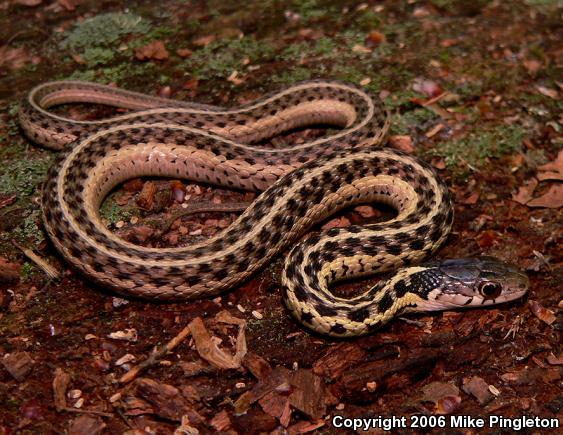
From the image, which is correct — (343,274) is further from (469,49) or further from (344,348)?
(469,49)

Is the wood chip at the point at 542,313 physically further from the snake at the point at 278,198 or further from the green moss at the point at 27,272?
the green moss at the point at 27,272

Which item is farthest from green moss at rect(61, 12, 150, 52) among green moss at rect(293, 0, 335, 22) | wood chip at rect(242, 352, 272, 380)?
wood chip at rect(242, 352, 272, 380)

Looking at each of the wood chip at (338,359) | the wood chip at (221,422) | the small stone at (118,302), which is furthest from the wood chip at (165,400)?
the wood chip at (338,359)

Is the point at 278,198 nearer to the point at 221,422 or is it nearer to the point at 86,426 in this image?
the point at 221,422

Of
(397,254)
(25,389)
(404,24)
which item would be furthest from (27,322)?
(404,24)

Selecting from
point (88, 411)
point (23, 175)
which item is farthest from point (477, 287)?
point (23, 175)

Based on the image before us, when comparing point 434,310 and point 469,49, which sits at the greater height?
point 469,49

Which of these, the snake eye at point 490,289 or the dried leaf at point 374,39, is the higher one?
the dried leaf at point 374,39
